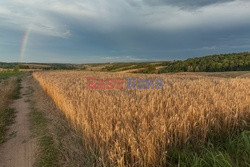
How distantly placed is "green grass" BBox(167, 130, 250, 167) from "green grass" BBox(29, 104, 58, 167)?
251 cm

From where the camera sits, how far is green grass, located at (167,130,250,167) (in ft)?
7.75

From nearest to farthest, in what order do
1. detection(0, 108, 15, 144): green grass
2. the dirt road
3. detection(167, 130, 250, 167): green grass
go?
detection(167, 130, 250, 167): green grass
the dirt road
detection(0, 108, 15, 144): green grass

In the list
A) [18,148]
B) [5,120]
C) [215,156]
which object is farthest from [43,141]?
[215,156]

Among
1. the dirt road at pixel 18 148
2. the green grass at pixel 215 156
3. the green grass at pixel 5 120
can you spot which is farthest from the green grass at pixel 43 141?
the green grass at pixel 215 156

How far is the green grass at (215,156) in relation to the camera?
236 centimetres

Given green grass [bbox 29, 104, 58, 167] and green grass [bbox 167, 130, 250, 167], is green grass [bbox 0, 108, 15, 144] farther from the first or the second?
green grass [bbox 167, 130, 250, 167]

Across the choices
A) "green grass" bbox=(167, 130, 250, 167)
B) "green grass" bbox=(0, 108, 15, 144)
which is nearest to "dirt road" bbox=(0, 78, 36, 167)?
"green grass" bbox=(0, 108, 15, 144)

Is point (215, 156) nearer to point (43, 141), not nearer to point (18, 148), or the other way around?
point (43, 141)

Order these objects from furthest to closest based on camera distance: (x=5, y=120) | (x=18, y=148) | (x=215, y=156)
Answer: (x=5, y=120) → (x=18, y=148) → (x=215, y=156)

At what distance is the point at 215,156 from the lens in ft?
8.00

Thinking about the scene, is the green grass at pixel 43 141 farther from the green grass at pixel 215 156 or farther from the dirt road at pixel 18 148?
the green grass at pixel 215 156

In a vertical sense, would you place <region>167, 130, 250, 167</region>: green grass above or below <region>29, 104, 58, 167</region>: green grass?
above

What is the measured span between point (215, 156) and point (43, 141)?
14.0ft

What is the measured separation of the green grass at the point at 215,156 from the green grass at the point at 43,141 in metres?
2.51
